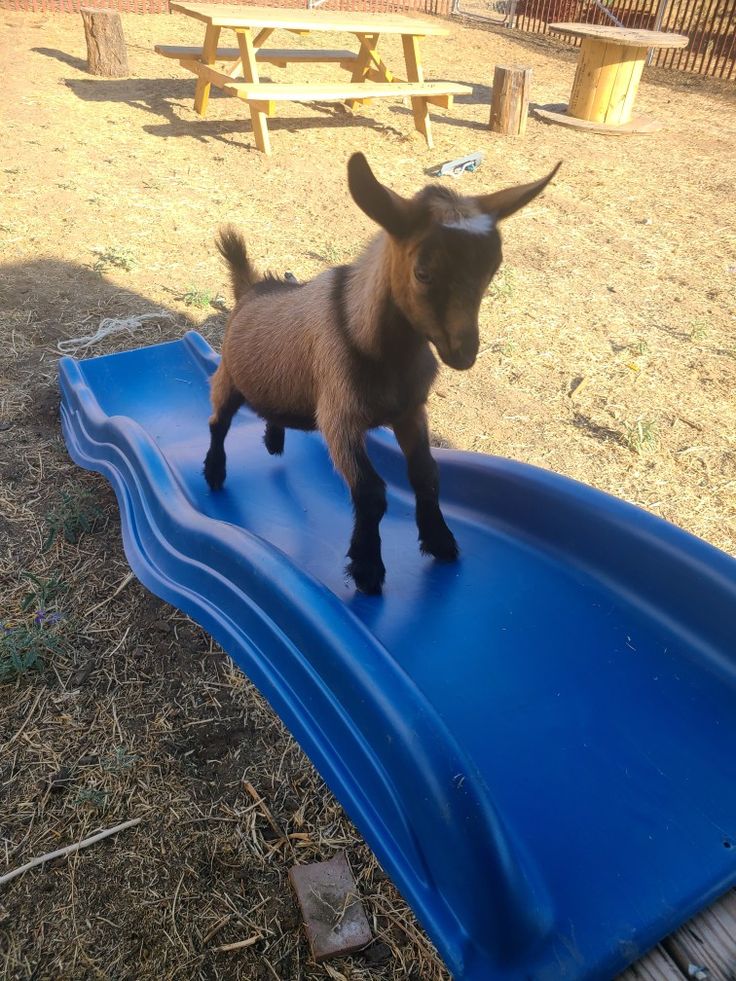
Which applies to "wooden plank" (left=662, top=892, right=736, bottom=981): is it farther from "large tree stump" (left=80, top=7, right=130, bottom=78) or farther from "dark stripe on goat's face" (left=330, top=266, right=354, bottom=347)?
"large tree stump" (left=80, top=7, right=130, bottom=78)

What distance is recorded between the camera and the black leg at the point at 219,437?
330 cm

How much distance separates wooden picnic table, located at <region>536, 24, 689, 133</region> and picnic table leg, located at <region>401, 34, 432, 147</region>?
→ 1834mm

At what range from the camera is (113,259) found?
600cm

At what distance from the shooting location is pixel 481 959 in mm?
1703

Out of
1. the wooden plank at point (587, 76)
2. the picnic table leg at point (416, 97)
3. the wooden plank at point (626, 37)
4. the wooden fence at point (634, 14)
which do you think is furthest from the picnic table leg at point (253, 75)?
the wooden fence at point (634, 14)

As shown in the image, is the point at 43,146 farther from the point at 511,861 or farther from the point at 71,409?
the point at 511,861

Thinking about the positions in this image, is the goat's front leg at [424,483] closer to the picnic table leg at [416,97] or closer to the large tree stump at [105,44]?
the picnic table leg at [416,97]

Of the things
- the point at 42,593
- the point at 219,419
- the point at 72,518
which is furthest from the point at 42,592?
the point at 219,419

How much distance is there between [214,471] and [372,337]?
1310 mm

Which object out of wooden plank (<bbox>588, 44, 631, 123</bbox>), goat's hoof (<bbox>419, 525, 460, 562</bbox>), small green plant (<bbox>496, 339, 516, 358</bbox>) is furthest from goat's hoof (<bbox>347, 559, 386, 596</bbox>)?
wooden plank (<bbox>588, 44, 631, 123</bbox>)

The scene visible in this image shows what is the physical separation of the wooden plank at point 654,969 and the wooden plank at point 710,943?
16 millimetres

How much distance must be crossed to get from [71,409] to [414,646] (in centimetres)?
238

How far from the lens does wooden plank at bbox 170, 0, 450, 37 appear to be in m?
7.80

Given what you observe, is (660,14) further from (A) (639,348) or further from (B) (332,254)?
(A) (639,348)
